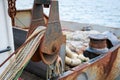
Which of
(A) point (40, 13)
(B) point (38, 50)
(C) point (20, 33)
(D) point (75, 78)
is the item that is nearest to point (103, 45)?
(D) point (75, 78)

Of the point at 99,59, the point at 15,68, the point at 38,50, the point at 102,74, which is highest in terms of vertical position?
the point at 38,50

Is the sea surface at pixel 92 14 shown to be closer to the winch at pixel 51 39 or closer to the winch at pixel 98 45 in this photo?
the winch at pixel 98 45

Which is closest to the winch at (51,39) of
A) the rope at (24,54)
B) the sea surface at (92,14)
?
the rope at (24,54)

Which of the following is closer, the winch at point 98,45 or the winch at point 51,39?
the winch at point 51,39

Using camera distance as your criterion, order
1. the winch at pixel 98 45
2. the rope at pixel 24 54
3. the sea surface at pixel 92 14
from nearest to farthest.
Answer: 1. the rope at pixel 24 54
2. the winch at pixel 98 45
3. the sea surface at pixel 92 14

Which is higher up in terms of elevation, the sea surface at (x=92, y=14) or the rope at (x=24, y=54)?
the rope at (x=24, y=54)

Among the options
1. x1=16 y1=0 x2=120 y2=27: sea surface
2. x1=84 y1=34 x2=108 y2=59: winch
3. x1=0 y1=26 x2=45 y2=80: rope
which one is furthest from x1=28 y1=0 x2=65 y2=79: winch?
x1=16 y1=0 x2=120 y2=27: sea surface

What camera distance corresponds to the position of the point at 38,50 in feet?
4.77

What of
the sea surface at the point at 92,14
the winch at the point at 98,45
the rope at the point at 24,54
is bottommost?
the sea surface at the point at 92,14

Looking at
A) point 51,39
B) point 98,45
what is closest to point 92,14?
point 98,45

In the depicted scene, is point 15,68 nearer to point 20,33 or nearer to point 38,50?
point 38,50

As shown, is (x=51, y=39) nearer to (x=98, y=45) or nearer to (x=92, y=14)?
(x=98, y=45)

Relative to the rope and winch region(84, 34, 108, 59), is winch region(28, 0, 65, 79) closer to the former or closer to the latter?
the rope

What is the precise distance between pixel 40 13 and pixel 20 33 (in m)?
1.36
